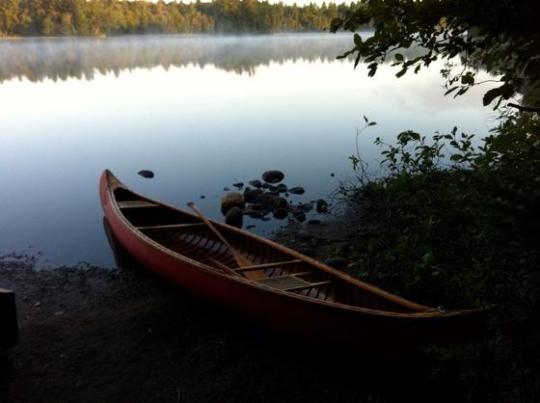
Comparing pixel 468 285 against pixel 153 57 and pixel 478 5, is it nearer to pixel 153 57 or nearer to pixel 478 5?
pixel 478 5

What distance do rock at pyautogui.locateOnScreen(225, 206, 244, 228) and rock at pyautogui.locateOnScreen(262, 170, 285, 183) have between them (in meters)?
2.86

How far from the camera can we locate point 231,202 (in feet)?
36.0

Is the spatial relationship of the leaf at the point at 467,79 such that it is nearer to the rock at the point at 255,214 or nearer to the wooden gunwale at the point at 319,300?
the wooden gunwale at the point at 319,300

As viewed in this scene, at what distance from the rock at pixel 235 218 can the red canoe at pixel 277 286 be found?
5.52 feet

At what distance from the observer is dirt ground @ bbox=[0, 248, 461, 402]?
470 cm

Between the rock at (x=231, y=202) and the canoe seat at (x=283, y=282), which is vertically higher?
the canoe seat at (x=283, y=282)

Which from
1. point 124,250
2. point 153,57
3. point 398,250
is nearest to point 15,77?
point 153,57

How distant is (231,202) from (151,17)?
373 ft

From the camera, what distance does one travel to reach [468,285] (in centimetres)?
413

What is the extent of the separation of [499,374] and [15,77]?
4427 cm

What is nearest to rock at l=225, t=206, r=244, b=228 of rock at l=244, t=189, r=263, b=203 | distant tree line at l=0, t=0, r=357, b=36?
A: rock at l=244, t=189, r=263, b=203

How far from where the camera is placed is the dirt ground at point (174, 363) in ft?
15.4

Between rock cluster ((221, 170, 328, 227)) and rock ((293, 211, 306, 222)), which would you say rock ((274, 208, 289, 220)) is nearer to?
rock cluster ((221, 170, 328, 227))

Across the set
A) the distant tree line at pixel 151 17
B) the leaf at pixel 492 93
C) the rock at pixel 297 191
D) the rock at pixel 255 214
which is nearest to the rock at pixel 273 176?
the rock at pixel 297 191
